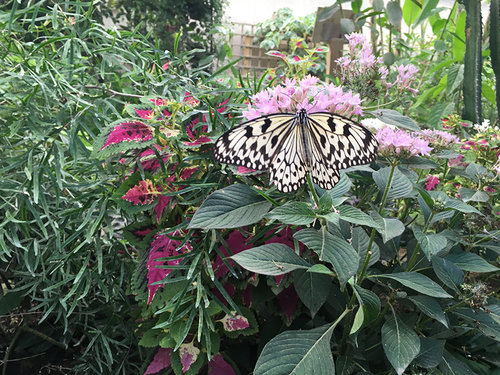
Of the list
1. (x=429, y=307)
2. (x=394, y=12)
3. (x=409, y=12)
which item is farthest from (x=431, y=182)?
(x=409, y=12)

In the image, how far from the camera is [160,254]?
70cm

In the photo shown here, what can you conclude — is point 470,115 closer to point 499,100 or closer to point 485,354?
point 499,100


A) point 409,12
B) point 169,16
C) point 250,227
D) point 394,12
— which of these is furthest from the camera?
point 169,16

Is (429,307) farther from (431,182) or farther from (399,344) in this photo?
(431,182)

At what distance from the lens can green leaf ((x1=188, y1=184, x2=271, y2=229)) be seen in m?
0.59

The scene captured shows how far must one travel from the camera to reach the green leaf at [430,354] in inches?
25.7

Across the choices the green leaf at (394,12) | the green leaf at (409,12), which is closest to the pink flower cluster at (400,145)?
the green leaf at (394,12)

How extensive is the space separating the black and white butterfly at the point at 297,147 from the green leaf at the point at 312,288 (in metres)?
0.15

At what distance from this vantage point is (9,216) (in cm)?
76

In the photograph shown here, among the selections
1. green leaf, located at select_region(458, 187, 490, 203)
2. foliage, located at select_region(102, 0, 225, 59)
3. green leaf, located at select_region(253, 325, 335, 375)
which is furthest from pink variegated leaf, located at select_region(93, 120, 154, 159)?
foliage, located at select_region(102, 0, 225, 59)

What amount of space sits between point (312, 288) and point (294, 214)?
0.15m

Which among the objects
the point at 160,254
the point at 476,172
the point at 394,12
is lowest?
the point at 160,254

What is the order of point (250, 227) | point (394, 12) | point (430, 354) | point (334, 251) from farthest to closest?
point (394, 12), point (250, 227), point (430, 354), point (334, 251)

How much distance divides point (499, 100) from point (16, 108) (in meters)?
1.45
